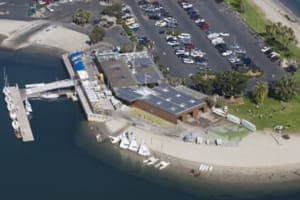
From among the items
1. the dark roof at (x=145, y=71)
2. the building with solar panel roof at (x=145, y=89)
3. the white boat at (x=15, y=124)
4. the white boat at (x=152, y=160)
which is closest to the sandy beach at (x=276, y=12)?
the dark roof at (x=145, y=71)

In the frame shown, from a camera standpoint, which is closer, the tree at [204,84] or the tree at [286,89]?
the tree at [286,89]

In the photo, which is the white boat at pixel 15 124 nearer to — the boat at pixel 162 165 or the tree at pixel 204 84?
the boat at pixel 162 165

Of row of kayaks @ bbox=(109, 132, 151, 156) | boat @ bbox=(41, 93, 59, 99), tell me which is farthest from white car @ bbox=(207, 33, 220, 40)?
row of kayaks @ bbox=(109, 132, 151, 156)

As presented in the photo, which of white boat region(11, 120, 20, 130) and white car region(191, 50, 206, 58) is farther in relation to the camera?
white car region(191, 50, 206, 58)

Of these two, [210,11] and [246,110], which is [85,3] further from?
[246,110]

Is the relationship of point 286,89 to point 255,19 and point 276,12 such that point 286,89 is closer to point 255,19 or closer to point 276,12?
point 255,19

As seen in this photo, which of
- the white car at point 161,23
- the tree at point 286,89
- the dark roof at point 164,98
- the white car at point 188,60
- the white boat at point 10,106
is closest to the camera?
the dark roof at point 164,98

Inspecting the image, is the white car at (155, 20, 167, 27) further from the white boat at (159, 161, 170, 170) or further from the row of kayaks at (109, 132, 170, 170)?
the white boat at (159, 161, 170, 170)

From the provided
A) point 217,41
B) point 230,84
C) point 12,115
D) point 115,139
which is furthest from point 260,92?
point 12,115
